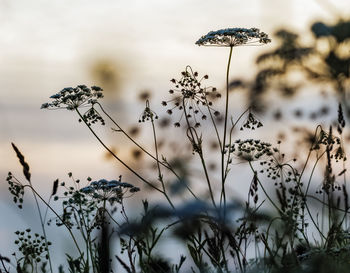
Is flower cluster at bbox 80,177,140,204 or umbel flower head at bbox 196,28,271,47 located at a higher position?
umbel flower head at bbox 196,28,271,47

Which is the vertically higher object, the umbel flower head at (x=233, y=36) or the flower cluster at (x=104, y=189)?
the umbel flower head at (x=233, y=36)

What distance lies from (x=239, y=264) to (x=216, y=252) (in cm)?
33

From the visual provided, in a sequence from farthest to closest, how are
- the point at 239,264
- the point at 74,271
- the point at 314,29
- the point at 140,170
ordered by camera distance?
the point at 314,29
the point at 74,271
the point at 239,264
the point at 140,170

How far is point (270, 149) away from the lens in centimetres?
573

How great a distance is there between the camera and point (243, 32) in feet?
19.1

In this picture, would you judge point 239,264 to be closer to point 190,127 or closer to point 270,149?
point 190,127

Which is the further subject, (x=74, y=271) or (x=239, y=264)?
(x=74, y=271)

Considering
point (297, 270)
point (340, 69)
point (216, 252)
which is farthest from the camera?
point (340, 69)

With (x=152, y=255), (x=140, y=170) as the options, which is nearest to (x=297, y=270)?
(x=140, y=170)

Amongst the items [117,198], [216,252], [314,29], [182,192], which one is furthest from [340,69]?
[182,192]

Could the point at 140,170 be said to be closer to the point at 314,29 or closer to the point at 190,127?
the point at 190,127

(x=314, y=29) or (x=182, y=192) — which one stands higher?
(x=314, y=29)

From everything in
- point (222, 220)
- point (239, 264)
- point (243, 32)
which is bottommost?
point (222, 220)

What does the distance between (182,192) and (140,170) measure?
1.11 m
